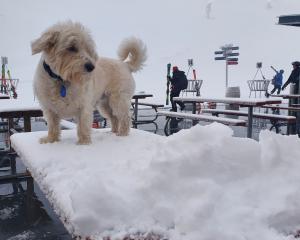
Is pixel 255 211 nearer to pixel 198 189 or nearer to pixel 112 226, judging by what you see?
pixel 198 189

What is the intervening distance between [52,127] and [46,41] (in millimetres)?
669

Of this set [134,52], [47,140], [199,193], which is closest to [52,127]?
[47,140]

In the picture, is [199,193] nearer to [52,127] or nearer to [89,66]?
[89,66]

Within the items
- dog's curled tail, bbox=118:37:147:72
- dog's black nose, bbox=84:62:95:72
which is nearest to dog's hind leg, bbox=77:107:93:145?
dog's black nose, bbox=84:62:95:72

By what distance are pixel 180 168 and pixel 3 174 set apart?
394 centimetres

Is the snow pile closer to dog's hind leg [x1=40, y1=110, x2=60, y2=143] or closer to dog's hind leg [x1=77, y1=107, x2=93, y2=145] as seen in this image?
dog's hind leg [x1=77, y1=107, x2=93, y2=145]

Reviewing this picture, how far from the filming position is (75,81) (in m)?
2.44

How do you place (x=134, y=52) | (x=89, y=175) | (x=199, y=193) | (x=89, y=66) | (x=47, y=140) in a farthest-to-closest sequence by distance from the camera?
(x=134, y=52)
(x=47, y=140)
(x=89, y=66)
(x=89, y=175)
(x=199, y=193)

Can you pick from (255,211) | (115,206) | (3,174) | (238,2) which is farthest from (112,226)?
(238,2)

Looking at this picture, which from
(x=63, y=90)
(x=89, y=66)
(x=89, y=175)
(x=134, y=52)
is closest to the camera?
(x=89, y=175)

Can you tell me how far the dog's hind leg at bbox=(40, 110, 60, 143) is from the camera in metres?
2.71

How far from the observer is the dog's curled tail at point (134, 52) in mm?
3459

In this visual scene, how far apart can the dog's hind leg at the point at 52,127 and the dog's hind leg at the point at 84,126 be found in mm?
189

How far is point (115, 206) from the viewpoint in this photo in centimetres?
109
